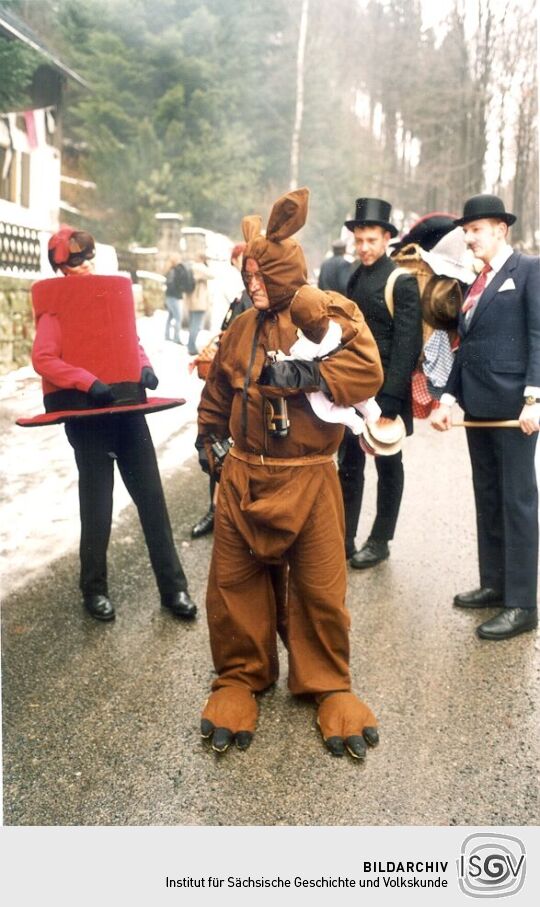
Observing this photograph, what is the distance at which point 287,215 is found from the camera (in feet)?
7.98

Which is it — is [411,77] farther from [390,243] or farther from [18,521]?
[18,521]

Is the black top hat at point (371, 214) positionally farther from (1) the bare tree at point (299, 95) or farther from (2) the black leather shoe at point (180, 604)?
(2) the black leather shoe at point (180, 604)

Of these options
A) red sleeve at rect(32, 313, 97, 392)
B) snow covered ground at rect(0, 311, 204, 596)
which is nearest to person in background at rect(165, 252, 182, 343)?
snow covered ground at rect(0, 311, 204, 596)

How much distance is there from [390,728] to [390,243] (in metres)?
2.25

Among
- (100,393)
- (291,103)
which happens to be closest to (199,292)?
(291,103)

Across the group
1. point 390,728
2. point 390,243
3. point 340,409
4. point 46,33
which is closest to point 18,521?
point 340,409

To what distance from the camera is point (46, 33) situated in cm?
301

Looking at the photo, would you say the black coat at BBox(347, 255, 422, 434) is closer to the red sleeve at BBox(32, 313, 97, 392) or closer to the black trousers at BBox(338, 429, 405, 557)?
the black trousers at BBox(338, 429, 405, 557)

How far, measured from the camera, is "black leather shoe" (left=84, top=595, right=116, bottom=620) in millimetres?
3510

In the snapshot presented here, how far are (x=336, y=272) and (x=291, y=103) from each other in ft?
2.75
